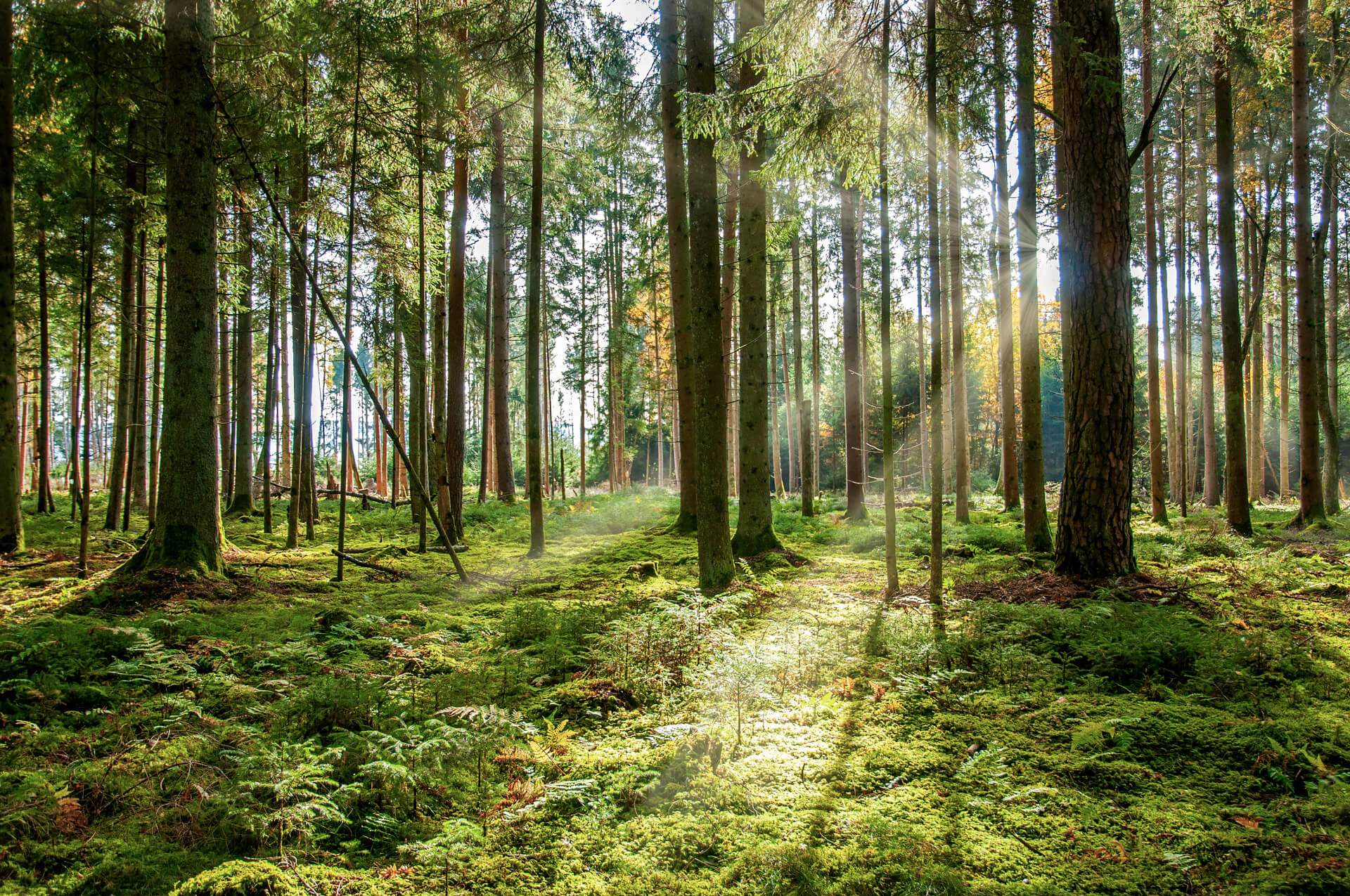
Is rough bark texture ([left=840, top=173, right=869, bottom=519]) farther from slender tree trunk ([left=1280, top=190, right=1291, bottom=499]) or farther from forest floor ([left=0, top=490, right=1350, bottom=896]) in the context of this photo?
slender tree trunk ([left=1280, top=190, right=1291, bottom=499])

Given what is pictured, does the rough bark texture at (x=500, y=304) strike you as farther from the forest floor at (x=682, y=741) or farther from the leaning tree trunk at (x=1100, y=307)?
the leaning tree trunk at (x=1100, y=307)

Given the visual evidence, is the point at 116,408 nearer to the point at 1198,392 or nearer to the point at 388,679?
the point at 388,679

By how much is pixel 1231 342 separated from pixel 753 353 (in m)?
7.96

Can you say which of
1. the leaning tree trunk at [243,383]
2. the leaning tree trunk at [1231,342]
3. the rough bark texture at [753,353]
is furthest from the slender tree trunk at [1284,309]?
the leaning tree trunk at [243,383]

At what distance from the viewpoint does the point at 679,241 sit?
360 inches

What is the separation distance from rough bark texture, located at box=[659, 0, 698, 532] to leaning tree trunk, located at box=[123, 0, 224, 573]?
5262 millimetres

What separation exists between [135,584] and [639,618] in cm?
523

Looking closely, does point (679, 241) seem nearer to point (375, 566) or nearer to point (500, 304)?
point (375, 566)

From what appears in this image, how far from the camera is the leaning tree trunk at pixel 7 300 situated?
7508mm

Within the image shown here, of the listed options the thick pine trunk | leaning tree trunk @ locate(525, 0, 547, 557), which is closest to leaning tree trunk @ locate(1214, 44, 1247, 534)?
the thick pine trunk

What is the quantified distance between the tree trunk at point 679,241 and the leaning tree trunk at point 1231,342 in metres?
8.62

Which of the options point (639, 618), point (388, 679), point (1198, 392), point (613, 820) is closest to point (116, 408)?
point (388, 679)

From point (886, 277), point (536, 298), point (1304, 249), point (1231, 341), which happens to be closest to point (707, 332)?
point (886, 277)

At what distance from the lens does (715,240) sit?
20.0 ft
